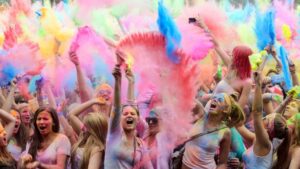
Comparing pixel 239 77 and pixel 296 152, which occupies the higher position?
pixel 239 77

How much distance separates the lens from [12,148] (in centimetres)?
764

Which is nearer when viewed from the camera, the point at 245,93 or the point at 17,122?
the point at 245,93

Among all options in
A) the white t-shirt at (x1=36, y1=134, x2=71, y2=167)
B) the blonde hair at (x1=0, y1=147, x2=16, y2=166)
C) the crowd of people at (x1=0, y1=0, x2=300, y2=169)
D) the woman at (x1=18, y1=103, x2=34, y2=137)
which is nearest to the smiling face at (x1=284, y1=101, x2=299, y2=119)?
the crowd of people at (x1=0, y1=0, x2=300, y2=169)


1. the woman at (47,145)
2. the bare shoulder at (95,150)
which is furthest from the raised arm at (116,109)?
the woman at (47,145)

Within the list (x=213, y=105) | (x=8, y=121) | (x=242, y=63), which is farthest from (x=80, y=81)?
(x=213, y=105)

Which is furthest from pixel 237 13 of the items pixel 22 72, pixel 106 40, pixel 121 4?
pixel 22 72

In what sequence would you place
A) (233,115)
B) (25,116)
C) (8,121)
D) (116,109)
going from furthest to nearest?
(25,116), (8,121), (233,115), (116,109)

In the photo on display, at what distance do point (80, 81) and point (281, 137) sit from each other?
2.57 metres

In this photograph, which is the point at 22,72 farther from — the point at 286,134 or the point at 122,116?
the point at 286,134

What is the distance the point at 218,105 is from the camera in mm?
6520

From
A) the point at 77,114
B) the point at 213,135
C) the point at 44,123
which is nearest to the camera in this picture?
the point at 213,135

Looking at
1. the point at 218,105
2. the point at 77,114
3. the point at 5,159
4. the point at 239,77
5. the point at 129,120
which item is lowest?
the point at 5,159

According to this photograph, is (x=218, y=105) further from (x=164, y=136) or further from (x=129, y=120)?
(x=129, y=120)

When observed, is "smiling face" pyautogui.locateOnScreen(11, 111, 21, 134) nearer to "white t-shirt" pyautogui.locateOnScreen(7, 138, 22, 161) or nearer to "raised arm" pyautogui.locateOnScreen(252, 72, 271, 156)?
"white t-shirt" pyautogui.locateOnScreen(7, 138, 22, 161)
